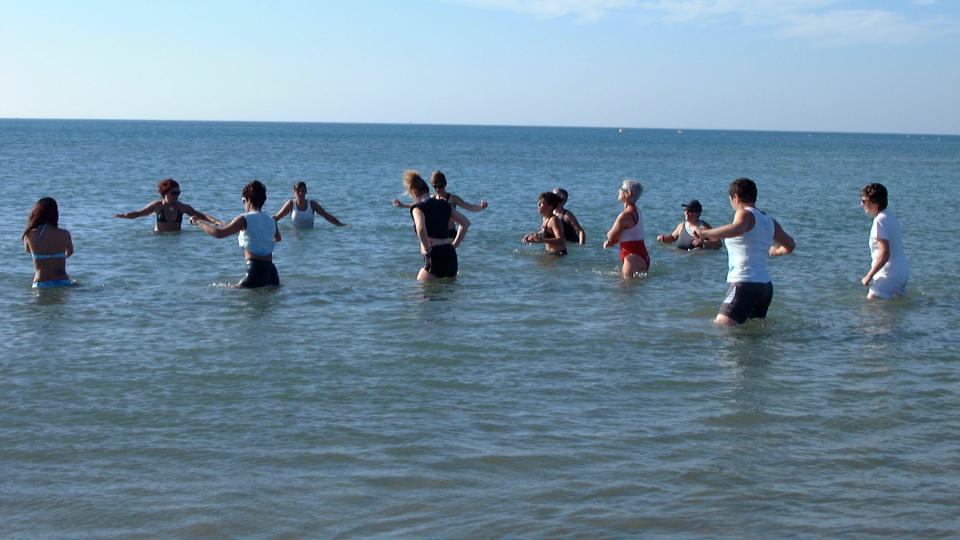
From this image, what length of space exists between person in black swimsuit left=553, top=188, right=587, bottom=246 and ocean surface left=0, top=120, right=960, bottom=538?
962 mm

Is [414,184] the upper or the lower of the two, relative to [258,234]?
upper

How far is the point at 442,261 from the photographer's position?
42.4 feet

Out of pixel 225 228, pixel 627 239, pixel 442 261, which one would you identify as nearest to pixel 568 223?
pixel 627 239

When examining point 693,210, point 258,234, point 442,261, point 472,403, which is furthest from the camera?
point 693,210

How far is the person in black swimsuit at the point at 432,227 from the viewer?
12109 mm

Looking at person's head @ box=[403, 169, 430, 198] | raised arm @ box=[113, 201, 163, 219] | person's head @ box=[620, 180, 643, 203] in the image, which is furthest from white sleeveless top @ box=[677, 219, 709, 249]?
raised arm @ box=[113, 201, 163, 219]

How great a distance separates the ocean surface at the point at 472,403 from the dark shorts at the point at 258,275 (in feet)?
0.50

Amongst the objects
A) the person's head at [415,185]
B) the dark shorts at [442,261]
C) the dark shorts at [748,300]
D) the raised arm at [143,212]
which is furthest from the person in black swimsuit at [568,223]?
the raised arm at [143,212]

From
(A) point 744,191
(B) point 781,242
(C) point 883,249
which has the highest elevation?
(A) point 744,191

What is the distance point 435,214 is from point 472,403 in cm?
506

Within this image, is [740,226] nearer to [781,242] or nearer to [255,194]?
[781,242]

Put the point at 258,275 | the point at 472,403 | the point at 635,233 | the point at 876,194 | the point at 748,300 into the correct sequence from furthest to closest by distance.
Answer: the point at 635,233
the point at 258,275
the point at 876,194
the point at 748,300
the point at 472,403

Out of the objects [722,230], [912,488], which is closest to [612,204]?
[722,230]

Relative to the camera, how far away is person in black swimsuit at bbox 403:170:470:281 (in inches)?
477
